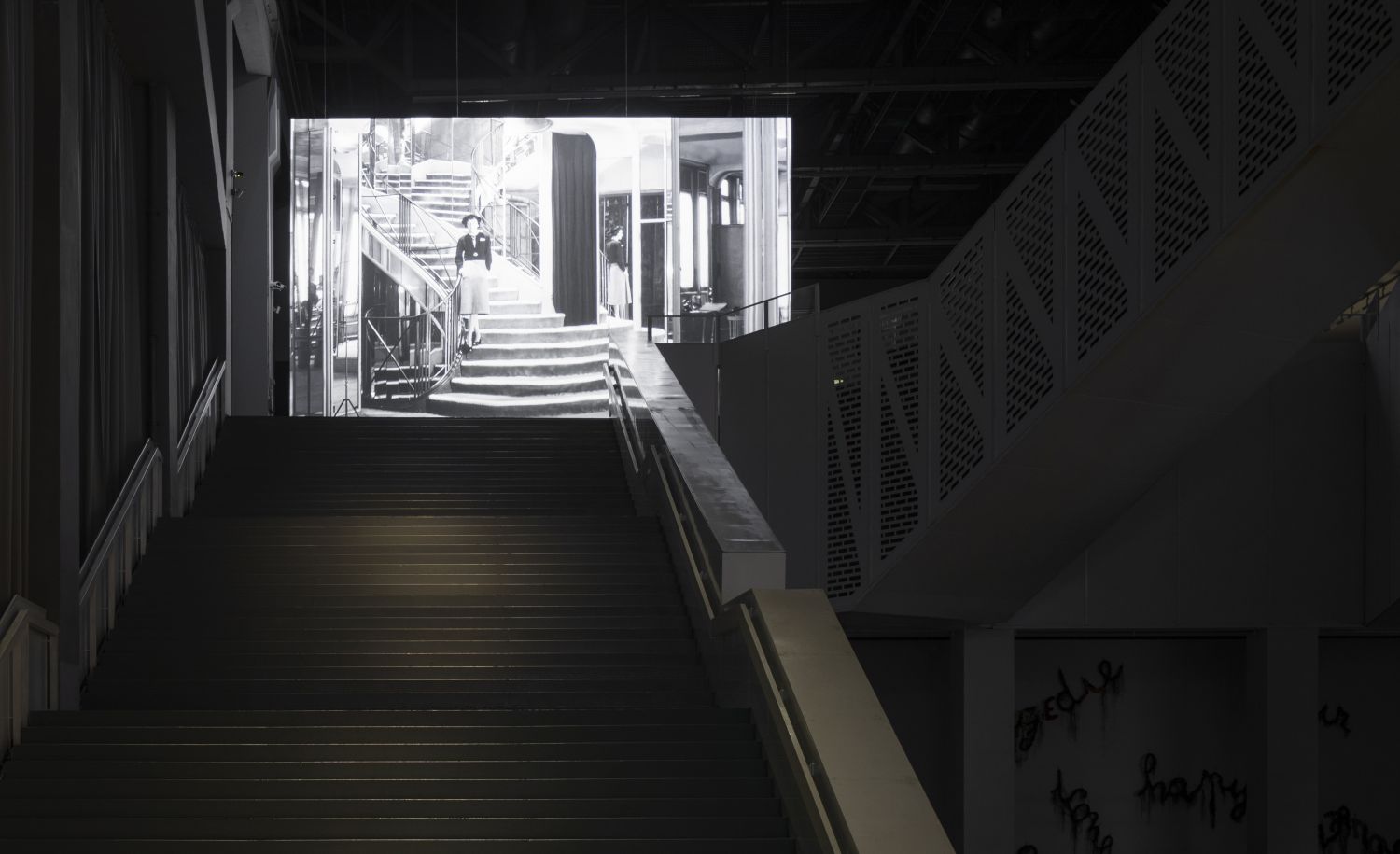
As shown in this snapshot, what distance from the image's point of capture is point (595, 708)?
6.21 meters

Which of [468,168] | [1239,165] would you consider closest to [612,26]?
[468,168]

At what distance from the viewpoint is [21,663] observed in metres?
5.55

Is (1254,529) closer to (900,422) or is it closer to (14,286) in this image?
(900,422)

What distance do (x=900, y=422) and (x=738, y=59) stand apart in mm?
6543

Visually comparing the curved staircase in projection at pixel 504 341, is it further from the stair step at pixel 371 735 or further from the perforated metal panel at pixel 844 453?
the stair step at pixel 371 735

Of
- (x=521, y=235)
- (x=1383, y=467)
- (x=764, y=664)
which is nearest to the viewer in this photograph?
(x=764, y=664)

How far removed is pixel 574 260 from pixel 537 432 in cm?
451

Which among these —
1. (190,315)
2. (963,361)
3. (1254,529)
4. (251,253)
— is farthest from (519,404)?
(1254,529)

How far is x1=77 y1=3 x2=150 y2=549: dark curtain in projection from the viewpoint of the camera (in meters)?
7.21

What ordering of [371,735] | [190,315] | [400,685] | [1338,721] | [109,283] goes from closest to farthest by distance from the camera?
[371,735], [400,685], [109,283], [190,315], [1338,721]

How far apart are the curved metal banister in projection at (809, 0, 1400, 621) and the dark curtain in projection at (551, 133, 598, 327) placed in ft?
13.4

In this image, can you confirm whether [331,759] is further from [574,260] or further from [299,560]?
[574,260]

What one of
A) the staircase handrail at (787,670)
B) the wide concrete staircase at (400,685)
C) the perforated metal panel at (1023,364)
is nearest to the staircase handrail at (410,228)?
the wide concrete staircase at (400,685)

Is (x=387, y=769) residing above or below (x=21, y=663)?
below
